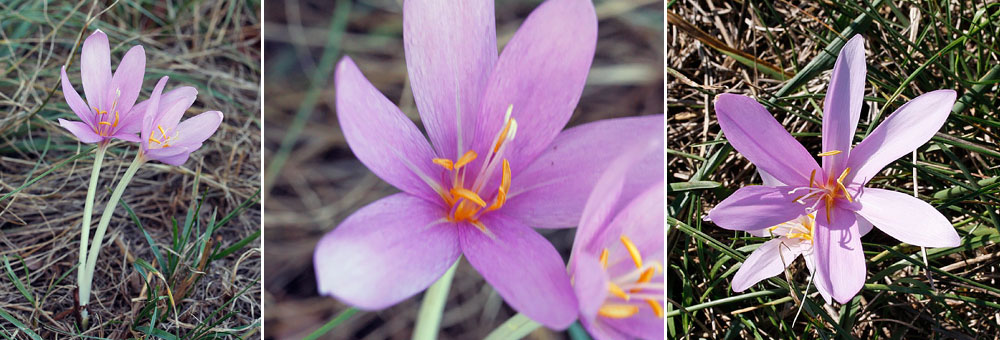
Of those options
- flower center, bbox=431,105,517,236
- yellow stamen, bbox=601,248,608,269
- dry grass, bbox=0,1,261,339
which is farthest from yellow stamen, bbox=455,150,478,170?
dry grass, bbox=0,1,261,339

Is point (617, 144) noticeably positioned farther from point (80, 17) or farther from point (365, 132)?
point (80, 17)

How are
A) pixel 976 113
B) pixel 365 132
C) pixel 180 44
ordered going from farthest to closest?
pixel 180 44
pixel 976 113
pixel 365 132

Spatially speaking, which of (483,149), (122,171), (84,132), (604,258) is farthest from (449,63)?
(122,171)

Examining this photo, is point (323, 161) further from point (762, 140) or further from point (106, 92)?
point (762, 140)

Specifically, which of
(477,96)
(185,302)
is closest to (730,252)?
(477,96)

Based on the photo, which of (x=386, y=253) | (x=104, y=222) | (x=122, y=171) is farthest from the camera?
(x=122, y=171)

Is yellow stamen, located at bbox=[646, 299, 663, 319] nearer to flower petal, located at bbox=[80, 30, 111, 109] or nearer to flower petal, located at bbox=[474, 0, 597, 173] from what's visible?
flower petal, located at bbox=[474, 0, 597, 173]

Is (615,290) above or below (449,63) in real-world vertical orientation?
below
